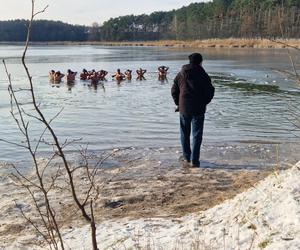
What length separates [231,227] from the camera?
508 cm

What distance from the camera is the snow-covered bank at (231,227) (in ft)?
15.2

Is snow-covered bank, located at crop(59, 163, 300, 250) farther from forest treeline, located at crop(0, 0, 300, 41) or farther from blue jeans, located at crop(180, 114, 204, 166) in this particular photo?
forest treeline, located at crop(0, 0, 300, 41)

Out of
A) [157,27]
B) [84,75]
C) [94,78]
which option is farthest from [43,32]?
[94,78]

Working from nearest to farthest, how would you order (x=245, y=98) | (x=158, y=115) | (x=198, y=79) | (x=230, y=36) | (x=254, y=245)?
(x=254, y=245) → (x=198, y=79) → (x=158, y=115) → (x=245, y=98) → (x=230, y=36)

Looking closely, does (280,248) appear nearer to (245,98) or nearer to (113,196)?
(113,196)

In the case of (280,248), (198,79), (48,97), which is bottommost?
(48,97)

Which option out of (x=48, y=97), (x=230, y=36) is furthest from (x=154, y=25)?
(x=48, y=97)

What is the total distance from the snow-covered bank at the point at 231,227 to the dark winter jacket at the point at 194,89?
3.56m

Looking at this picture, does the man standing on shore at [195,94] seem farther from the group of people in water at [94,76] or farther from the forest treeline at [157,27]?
the forest treeline at [157,27]

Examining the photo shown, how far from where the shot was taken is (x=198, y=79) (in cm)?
935

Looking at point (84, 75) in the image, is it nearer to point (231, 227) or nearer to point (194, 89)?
point (194, 89)

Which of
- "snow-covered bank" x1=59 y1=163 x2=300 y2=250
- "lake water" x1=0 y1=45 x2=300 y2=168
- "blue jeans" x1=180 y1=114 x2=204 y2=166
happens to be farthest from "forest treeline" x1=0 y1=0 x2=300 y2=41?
"snow-covered bank" x1=59 y1=163 x2=300 y2=250

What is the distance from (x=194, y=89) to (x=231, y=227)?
460 centimetres

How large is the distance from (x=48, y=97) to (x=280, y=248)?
22097 mm
